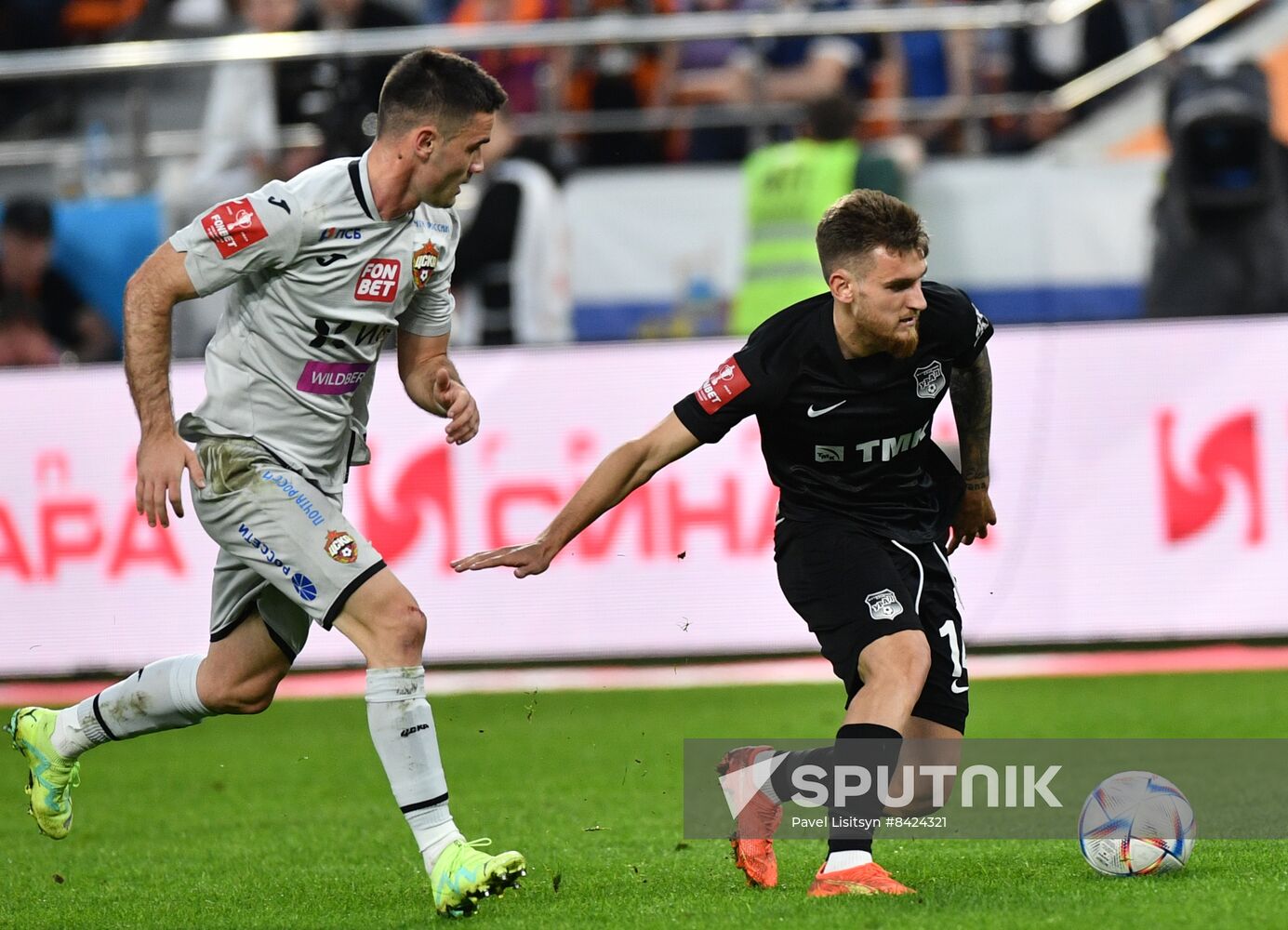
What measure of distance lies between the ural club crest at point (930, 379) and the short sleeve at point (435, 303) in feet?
4.74

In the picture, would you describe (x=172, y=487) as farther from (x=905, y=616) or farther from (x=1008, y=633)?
(x=1008, y=633)

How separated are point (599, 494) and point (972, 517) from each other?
1.31 metres

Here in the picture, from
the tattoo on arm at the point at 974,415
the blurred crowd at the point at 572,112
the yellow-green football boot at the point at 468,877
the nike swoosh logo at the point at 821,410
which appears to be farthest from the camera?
the blurred crowd at the point at 572,112

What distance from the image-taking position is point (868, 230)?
5.00 meters

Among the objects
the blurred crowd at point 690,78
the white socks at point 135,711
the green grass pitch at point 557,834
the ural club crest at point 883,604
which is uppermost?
the blurred crowd at point 690,78

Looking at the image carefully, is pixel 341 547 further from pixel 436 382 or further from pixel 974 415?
pixel 974 415

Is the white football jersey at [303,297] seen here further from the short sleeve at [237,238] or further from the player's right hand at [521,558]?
the player's right hand at [521,558]

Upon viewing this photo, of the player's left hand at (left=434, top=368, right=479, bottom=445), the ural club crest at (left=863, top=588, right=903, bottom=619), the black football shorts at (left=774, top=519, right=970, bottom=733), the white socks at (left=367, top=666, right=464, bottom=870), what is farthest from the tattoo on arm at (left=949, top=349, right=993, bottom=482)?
the white socks at (left=367, top=666, right=464, bottom=870)

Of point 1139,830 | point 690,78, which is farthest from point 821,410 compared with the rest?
point 690,78

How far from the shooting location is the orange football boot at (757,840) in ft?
16.6

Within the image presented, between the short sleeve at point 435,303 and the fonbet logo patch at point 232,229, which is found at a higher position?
the fonbet logo patch at point 232,229

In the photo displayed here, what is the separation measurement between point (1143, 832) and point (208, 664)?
281 centimetres

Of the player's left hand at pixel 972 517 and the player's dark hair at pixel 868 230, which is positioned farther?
the player's left hand at pixel 972 517

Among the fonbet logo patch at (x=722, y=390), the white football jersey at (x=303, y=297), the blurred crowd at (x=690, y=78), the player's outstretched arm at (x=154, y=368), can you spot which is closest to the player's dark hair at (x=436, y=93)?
the white football jersey at (x=303, y=297)
